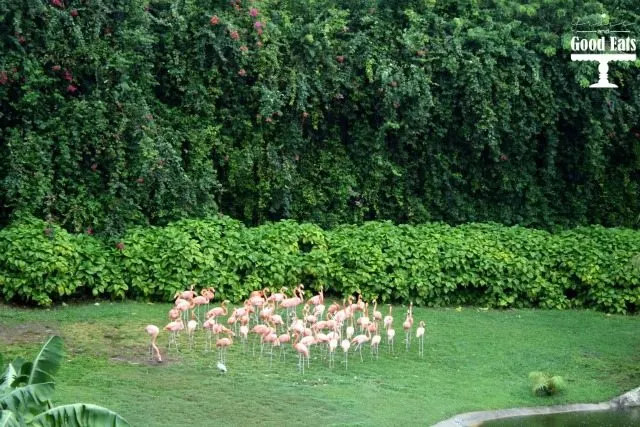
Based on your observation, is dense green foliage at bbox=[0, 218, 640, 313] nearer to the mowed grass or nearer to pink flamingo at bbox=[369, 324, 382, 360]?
the mowed grass

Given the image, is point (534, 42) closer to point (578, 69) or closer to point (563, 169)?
point (578, 69)

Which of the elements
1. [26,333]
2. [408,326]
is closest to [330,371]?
[408,326]

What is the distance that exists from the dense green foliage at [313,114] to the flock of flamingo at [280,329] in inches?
106

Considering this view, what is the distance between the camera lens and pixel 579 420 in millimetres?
10461

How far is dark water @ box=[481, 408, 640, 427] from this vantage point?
1018 centimetres

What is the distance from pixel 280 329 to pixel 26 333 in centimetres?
313

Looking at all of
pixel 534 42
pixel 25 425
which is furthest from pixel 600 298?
pixel 25 425

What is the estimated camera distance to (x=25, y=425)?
283 inches

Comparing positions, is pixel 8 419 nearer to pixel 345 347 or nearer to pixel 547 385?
pixel 345 347

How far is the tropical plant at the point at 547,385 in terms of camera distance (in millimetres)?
10805

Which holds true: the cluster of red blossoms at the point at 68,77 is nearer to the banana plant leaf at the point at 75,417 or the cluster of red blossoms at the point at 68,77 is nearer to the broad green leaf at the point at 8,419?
the banana plant leaf at the point at 75,417

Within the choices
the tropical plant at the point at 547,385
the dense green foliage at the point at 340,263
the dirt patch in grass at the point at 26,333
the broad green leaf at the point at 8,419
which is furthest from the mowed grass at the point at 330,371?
the broad green leaf at the point at 8,419

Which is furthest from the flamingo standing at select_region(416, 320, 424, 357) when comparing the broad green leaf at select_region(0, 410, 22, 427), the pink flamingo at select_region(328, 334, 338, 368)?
the broad green leaf at select_region(0, 410, 22, 427)

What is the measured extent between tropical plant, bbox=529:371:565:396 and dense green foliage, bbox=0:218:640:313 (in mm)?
4058
